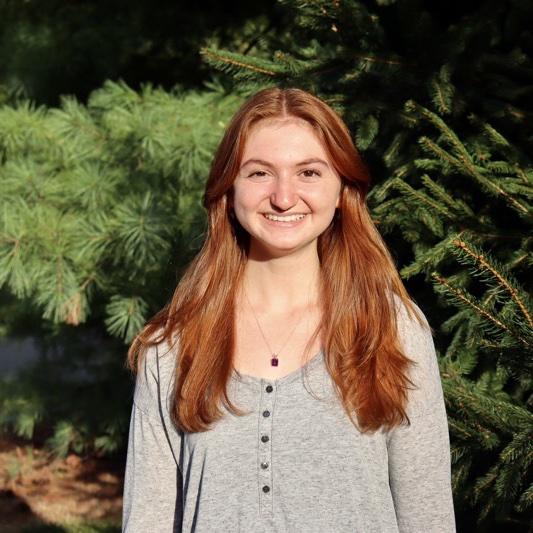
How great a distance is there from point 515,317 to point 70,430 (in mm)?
2993

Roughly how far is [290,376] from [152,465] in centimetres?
34

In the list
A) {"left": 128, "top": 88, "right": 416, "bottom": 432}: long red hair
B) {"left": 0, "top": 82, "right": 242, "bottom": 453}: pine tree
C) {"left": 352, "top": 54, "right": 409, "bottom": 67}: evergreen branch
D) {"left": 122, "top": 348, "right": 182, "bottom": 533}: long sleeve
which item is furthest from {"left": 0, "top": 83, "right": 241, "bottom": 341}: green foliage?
{"left": 122, "top": 348, "right": 182, "bottom": 533}: long sleeve

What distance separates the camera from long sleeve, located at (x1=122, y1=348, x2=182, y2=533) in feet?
6.02

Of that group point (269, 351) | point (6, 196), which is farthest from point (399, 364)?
point (6, 196)

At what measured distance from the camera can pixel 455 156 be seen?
2.48 m

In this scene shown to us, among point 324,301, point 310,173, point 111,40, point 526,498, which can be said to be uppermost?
point 111,40

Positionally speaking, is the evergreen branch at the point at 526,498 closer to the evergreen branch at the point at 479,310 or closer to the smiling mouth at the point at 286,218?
the evergreen branch at the point at 479,310

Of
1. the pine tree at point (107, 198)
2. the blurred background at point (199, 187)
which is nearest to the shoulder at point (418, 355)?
the blurred background at point (199, 187)

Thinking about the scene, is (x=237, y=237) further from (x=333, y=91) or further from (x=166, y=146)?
(x=166, y=146)

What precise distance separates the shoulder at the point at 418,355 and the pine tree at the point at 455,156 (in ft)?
1.20

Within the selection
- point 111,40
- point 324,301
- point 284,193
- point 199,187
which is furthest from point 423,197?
point 111,40

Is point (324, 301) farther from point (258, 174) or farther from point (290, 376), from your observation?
point (258, 174)

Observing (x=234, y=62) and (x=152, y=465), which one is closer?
(x=152, y=465)

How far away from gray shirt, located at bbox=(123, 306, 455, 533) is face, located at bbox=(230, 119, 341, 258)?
0.26 meters
